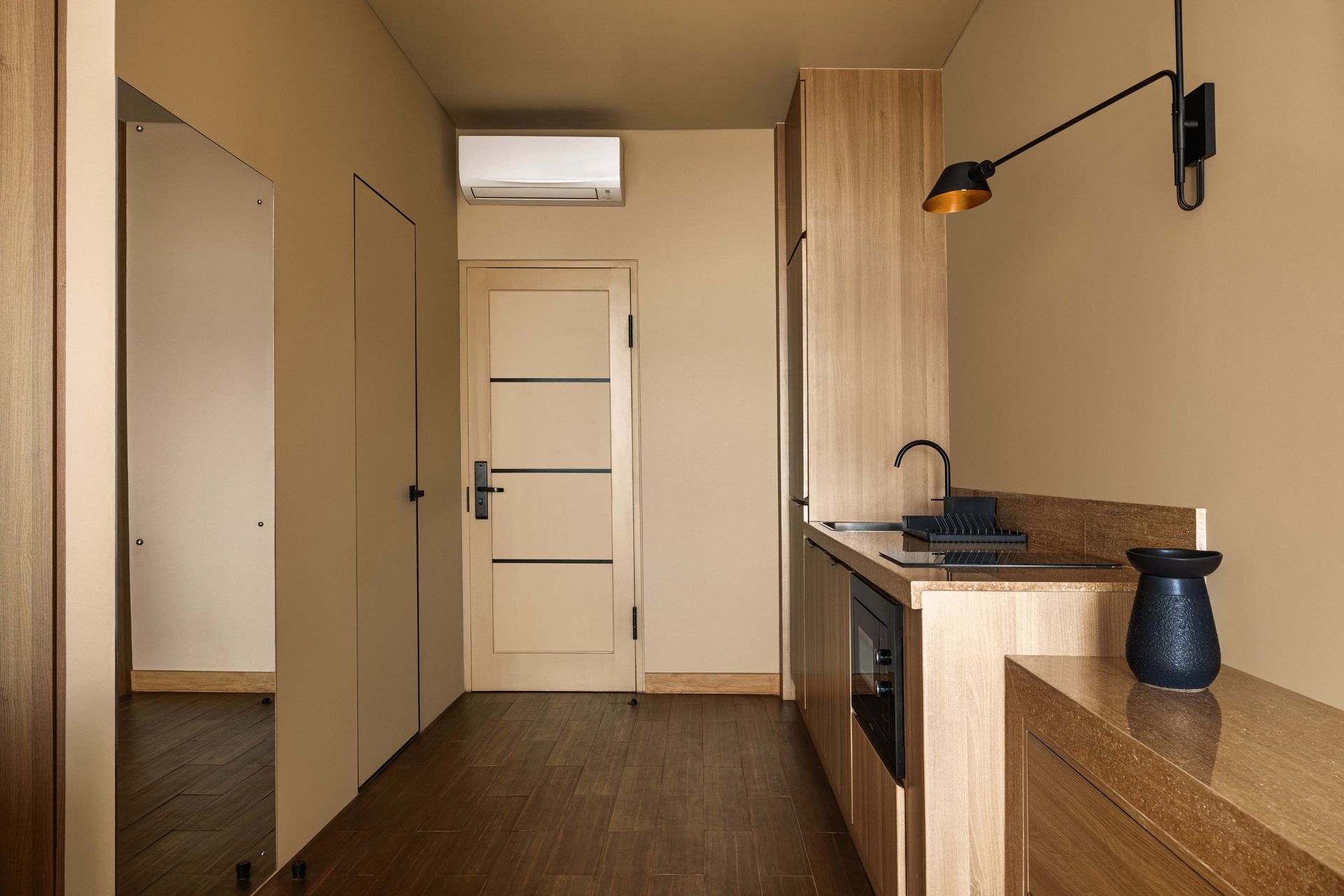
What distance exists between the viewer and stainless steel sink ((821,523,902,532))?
119 inches

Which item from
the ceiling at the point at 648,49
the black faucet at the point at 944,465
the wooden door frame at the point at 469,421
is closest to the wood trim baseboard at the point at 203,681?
the wooden door frame at the point at 469,421

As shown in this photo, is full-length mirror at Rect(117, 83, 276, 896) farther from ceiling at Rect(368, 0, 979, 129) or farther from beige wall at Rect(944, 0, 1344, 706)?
beige wall at Rect(944, 0, 1344, 706)

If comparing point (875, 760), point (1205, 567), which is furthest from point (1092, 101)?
point (875, 760)

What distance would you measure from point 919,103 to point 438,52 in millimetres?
1989

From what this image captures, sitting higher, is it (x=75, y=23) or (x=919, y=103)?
(x=919, y=103)

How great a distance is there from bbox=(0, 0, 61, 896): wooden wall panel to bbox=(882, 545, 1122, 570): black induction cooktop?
165 cm

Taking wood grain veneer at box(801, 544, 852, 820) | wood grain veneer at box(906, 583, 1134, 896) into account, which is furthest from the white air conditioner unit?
wood grain veneer at box(906, 583, 1134, 896)

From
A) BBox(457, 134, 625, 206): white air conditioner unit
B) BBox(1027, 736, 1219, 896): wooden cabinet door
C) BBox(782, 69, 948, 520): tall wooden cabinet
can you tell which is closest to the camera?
BBox(1027, 736, 1219, 896): wooden cabinet door

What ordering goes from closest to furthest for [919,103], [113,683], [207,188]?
[113,683]
[207,188]
[919,103]

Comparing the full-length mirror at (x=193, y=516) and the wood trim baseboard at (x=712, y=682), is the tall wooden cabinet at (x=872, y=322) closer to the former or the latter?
the wood trim baseboard at (x=712, y=682)

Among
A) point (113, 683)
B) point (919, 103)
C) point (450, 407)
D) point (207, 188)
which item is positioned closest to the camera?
point (113, 683)

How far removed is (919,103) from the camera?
11.0ft

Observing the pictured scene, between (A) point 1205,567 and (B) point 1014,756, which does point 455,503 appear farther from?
(A) point 1205,567

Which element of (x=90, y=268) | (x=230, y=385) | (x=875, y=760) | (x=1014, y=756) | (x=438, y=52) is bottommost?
(x=875, y=760)
